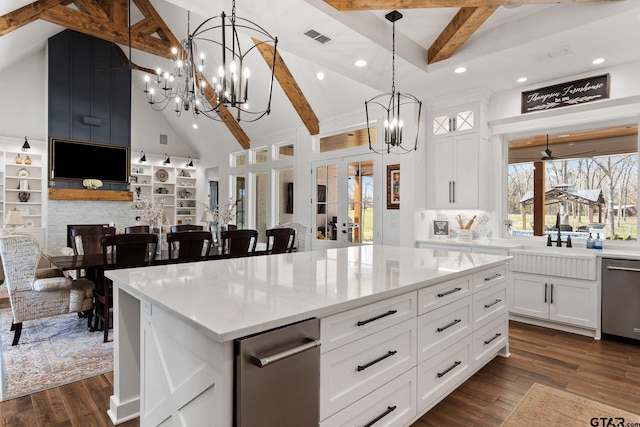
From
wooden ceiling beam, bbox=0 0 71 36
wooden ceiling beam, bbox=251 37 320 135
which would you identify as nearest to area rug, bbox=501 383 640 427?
wooden ceiling beam, bbox=251 37 320 135

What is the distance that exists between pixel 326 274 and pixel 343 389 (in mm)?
676

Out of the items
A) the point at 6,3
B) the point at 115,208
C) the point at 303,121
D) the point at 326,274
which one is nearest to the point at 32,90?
the point at 115,208

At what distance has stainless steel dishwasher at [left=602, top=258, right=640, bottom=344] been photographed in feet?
11.1

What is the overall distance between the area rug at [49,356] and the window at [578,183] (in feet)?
17.2

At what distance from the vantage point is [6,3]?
4234 mm

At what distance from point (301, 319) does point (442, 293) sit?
1.21 metres

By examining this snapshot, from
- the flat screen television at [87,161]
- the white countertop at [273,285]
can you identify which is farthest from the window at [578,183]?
the flat screen television at [87,161]

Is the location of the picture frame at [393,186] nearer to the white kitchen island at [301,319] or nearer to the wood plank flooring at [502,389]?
the wood plank flooring at [502,389]

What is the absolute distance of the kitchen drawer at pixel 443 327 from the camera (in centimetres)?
198

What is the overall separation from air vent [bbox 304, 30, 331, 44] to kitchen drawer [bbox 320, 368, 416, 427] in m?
3.10

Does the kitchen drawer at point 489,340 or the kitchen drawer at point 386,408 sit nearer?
the kitchen drawer at point 386,408

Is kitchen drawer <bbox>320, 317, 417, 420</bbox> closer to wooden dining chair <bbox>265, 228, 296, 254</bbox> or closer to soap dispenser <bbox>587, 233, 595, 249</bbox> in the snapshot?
wooden dining chair <bbox>265, 228, 296, 254</bbox>

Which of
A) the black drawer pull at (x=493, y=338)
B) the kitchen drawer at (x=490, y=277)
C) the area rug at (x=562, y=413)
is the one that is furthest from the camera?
the black drawer pull at (x=493, y=338)

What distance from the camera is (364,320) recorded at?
1565mm
